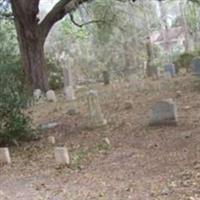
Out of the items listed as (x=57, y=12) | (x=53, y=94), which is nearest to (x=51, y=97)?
(x=53, y=94)

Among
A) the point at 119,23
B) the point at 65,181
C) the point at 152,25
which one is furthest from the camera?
the point at 152,25

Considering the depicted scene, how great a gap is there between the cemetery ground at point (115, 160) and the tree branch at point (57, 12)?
4.94m

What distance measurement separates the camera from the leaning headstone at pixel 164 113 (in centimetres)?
820

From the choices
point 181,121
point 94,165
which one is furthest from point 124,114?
point 94,165

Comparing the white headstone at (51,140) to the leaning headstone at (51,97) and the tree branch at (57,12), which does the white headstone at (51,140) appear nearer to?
the leaning headstone at (51,97)

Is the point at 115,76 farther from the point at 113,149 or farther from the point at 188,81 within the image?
the point at 113,149

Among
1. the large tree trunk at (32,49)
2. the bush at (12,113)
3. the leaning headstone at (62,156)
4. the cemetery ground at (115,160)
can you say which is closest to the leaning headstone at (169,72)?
the large tree trunk at (32,49)

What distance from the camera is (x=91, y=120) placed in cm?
921

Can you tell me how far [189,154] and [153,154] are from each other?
495 millimetres

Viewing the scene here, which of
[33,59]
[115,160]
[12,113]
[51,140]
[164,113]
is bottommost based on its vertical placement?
[115,160]

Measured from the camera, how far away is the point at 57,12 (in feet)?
49.0

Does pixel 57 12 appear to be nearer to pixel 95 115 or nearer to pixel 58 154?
pixel 95 115

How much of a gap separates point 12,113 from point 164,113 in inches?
92.5

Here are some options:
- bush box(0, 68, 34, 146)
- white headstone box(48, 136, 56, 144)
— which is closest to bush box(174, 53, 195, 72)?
white headstone box(48, 136, 56, 144)
